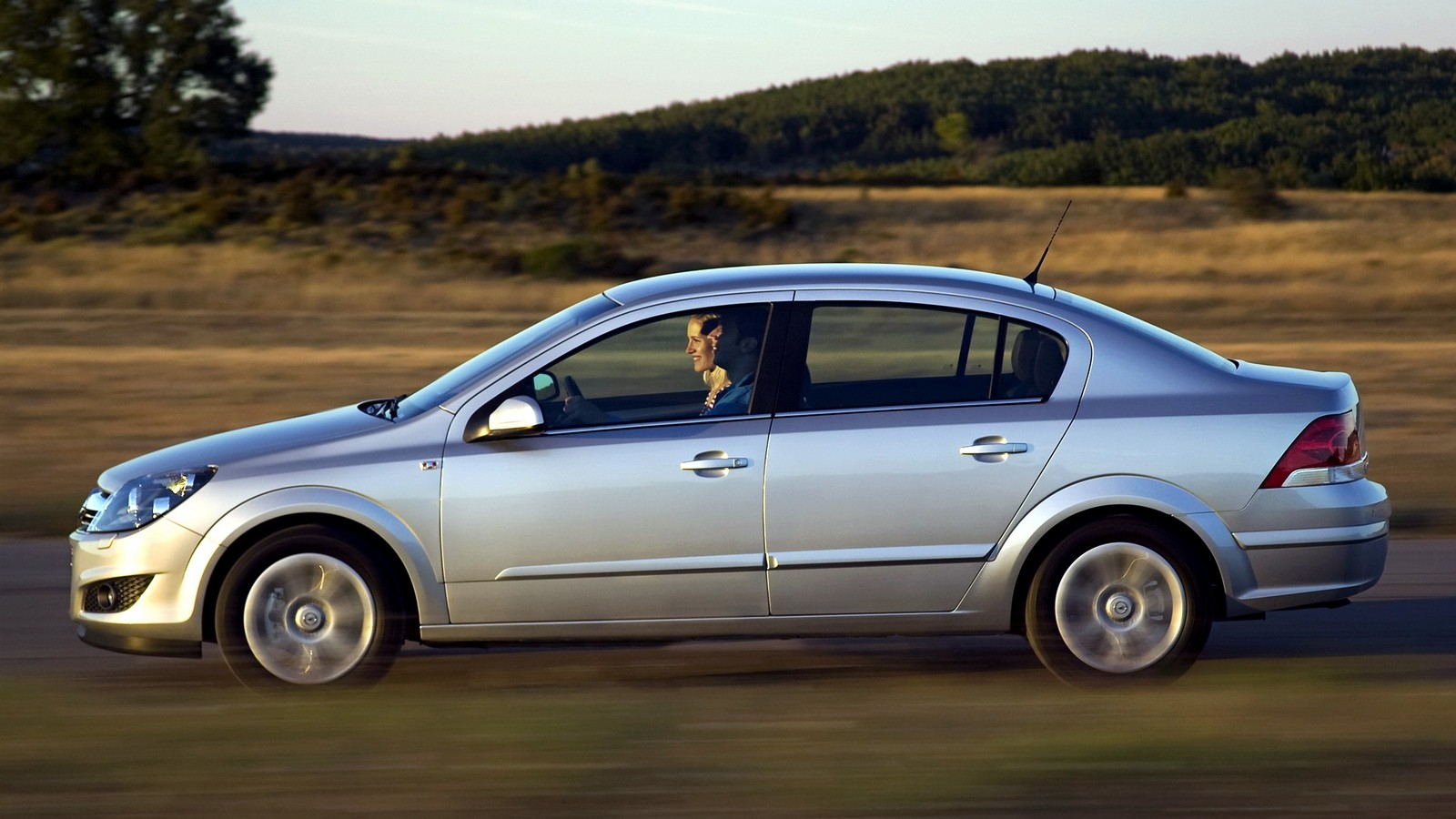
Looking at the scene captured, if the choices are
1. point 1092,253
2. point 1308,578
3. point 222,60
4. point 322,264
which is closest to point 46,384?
point 1308,578

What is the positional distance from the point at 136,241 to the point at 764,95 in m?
86.9

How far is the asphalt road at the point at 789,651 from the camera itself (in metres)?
6.64

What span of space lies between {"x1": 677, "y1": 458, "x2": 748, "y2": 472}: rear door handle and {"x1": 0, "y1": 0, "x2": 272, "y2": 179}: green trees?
45.2 metres

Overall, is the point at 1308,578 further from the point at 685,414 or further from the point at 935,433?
the point at 685,414

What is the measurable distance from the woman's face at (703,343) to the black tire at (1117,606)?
1.39m

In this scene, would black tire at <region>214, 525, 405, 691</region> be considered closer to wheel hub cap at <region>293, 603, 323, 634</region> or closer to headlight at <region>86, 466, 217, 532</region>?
wheel hub cap at <region>293, 603, 323, 634</region>

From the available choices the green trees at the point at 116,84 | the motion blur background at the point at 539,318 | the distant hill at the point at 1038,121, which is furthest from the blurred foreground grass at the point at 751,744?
the distant hill at the point at 1038,121

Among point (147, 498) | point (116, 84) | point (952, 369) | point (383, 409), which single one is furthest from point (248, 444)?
point (116, 84)

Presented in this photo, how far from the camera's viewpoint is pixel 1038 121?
4154 inches

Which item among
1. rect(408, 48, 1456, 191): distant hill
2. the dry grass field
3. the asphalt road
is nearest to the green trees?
the dry grass field

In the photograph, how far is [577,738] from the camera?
5.32 meters

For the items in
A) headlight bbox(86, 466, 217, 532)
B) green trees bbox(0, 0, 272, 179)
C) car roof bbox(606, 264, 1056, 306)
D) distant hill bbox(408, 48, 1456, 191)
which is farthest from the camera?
distant hill bbox(408, 48, 1456, 191)

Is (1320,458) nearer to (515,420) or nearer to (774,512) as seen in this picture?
(774,512)

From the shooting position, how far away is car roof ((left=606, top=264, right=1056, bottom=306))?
20.5 feet
